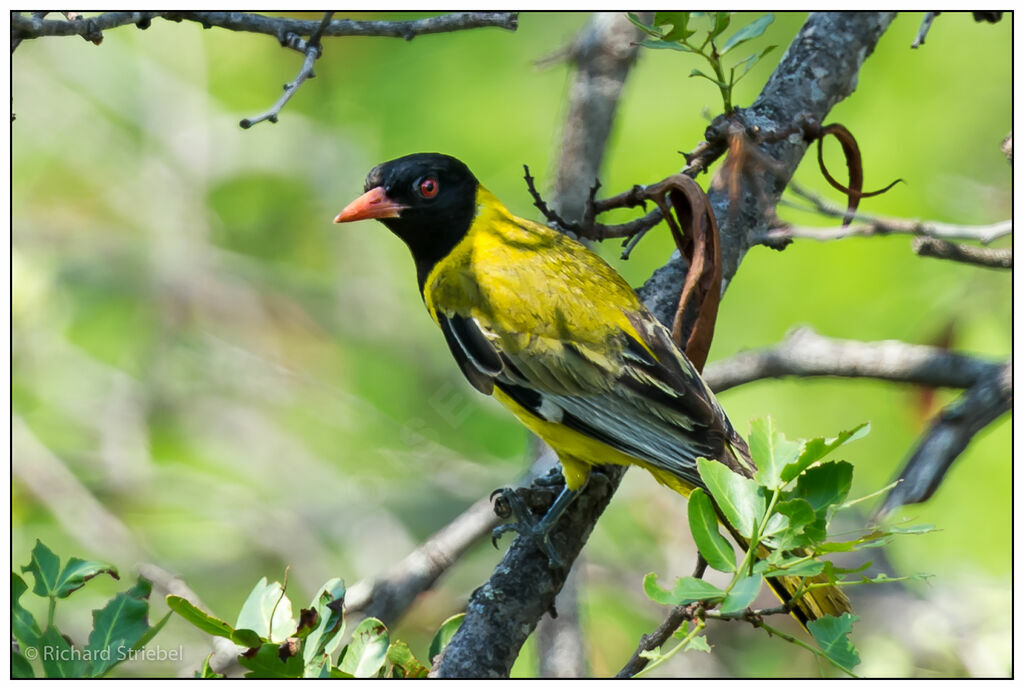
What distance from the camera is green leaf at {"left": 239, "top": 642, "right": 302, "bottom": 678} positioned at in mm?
1674

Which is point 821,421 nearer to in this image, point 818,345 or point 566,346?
point 818,345

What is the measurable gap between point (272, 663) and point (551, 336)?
1.36 m

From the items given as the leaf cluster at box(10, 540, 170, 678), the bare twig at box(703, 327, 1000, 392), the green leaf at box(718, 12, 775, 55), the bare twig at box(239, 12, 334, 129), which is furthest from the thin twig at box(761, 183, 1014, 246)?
the leaf cluster at box(10, 540, 170, 678)

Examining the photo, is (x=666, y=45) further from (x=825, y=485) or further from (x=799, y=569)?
(x=799, y=569)

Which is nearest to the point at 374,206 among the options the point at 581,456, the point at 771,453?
the point at 581,456

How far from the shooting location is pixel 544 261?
2893 mm

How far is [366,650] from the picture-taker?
177 centimetres

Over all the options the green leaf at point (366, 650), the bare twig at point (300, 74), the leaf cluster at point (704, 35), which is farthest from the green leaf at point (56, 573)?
the leaf cluster at point (704, 35)

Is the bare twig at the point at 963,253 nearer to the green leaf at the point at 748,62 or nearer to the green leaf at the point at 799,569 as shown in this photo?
the green leaf at the point at 748,62

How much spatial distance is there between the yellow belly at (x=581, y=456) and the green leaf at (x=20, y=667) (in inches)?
52.4

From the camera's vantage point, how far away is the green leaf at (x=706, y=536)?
1.57m

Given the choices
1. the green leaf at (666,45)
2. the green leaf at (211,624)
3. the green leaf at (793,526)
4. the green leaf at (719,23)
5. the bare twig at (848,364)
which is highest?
the green leaf at (719,23)

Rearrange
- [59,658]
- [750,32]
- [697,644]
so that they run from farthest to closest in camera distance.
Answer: [750,32], [59,658], [697,644]
